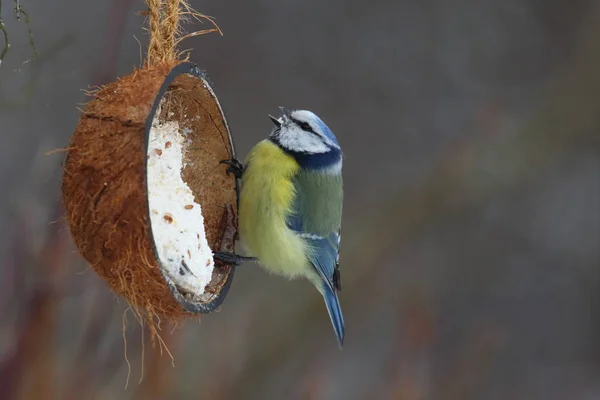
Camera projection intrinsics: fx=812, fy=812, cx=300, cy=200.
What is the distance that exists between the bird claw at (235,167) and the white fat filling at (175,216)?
161 mm

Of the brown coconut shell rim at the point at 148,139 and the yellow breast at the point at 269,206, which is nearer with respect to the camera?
the brown coconut shell rim at the point at 148,139

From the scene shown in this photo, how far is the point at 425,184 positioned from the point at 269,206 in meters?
1.93

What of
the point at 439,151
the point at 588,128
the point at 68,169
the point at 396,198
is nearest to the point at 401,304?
the point at 396,198

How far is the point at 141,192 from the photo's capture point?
5.48 feet

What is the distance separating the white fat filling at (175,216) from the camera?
6.59ft

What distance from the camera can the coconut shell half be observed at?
1695 millimetres

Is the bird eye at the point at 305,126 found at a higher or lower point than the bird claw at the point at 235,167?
higher

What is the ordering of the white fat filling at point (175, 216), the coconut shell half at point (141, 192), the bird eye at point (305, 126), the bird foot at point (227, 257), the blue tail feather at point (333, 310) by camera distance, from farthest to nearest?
the blue tail feather at point (333, 310)
the bird eye at point (305, 126)
the bird foot at point (227, 257)
the white fat filling at point (175, 216)
the coconut shell half at point (141, 192)

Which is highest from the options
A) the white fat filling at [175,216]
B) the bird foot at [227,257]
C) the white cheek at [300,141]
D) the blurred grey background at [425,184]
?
the white cheek at [300,141]

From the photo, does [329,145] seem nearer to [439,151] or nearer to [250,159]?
[250,159]

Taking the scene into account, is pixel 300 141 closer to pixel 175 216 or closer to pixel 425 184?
pixel 175 216

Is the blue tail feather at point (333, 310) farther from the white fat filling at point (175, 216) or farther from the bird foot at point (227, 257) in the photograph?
the white fat filling at point (175, 216)

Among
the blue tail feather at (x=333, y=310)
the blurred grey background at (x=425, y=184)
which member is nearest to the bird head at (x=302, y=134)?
the blue tail feather at (x=333, y=310)

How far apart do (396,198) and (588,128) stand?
1169 millimetres
